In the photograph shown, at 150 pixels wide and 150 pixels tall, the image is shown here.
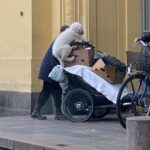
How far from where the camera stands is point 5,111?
42.2 feet

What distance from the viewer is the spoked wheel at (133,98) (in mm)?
8539

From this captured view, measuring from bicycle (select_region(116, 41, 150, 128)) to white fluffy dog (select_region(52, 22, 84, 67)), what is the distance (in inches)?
73.3

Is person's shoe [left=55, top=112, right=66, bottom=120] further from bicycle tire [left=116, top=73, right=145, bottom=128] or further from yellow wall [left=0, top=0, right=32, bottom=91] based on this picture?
bicycle tire [left=116, top=73, right=145, bottom=128]

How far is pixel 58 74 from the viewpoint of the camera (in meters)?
10.2

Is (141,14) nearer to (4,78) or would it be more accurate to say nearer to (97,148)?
(4,78)

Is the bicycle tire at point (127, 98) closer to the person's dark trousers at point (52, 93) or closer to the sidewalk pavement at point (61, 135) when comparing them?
the sidewalk pavement at point (61, 135)

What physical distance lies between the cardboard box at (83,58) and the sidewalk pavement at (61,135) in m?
1.06

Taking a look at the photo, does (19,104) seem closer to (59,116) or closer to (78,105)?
(59,116)

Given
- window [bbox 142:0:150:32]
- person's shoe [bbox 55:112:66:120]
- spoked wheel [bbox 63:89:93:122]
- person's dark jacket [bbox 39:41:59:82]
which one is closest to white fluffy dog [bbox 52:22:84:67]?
person's dark jacket [bbox 39:41:59:82]

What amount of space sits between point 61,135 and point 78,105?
1446 mm

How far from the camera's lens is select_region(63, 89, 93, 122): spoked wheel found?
10000 mm

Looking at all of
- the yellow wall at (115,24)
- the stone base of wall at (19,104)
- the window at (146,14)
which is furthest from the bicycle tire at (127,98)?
the window at (146,14)

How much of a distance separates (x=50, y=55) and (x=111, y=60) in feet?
4.71

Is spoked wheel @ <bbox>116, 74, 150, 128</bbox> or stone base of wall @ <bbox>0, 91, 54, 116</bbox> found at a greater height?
spoked wheel @ <bbox>116, 74, 150, 128</bbox>
